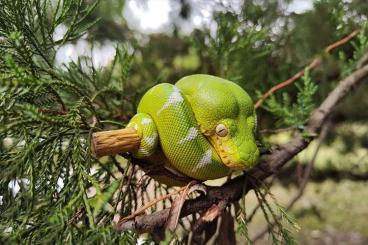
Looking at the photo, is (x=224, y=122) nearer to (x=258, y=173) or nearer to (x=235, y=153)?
(x=235, y=153)

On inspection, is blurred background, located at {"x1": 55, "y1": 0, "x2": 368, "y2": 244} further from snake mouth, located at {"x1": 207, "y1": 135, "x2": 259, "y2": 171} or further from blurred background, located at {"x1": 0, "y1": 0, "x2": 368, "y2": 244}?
snake mouth, located at {"x1": 207, "y1": 135, "x2": 259, "y2": 171}

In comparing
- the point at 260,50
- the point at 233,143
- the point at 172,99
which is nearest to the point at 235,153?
the point at 233,143

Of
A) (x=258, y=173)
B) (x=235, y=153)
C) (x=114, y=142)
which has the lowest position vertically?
(x=258, y=173)

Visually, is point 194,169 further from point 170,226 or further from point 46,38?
point 46,38

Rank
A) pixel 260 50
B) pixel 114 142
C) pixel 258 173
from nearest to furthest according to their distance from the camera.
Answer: pixel 114 142
pixel 258 173
pixel 260 50

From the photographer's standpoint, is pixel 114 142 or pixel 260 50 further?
pixel 260 50

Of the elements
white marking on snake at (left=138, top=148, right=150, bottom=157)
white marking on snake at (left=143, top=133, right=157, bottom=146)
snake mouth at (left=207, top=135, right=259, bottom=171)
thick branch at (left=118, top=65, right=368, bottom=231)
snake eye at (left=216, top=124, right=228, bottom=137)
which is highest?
white marking on snake at (left=143, top=133, right=157, bottom=146)

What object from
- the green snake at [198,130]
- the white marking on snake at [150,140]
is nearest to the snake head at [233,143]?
the green snake at [198,130]

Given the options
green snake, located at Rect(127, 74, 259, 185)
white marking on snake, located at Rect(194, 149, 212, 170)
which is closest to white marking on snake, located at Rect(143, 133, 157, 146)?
green snake, located at Rect(127, 74, 259, 185)
